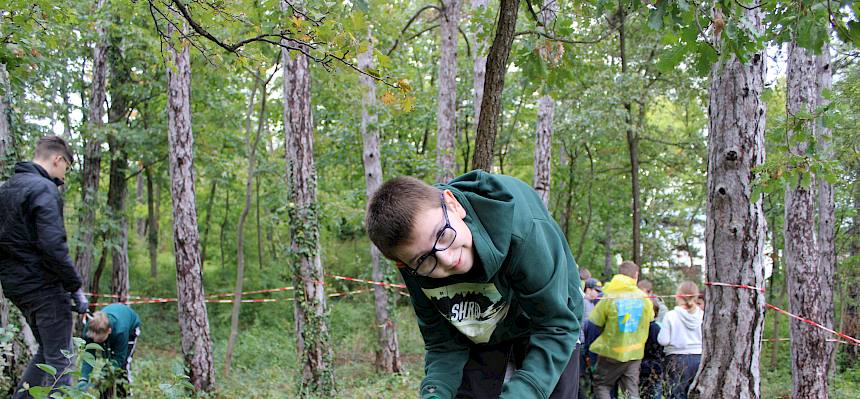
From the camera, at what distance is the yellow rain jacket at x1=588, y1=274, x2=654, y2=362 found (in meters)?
6.16

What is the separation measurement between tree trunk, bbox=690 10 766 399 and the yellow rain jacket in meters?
1.97

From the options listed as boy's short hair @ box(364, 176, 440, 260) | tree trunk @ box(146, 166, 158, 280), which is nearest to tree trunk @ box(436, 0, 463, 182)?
boy's short hair @ box(364, 176, 440, 260)

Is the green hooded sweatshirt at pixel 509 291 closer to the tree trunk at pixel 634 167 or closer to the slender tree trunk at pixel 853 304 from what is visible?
the tree trunk at pixel 634 167

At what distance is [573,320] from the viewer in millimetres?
2191

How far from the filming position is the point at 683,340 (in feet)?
21.0

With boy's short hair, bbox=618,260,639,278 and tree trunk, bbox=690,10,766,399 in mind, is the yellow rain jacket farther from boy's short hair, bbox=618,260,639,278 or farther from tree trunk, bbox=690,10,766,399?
tree trunk, bbox=690,10,766,399

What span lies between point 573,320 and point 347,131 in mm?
13674

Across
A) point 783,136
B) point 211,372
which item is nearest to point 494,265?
point 783,136

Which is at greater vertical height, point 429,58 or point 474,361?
point 429,58

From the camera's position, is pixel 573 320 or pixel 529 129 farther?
pixel 529 129

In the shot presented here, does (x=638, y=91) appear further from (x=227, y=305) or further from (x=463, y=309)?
(x=227, y=305)

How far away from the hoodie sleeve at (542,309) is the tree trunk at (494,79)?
4.37 feet

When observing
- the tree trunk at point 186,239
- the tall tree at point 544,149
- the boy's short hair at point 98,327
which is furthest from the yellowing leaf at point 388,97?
the tall tree at point 544,149

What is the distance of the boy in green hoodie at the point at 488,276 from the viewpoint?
78.0 inches
